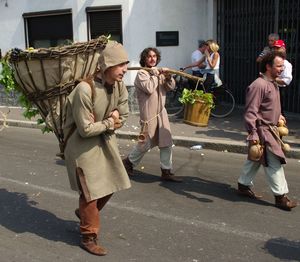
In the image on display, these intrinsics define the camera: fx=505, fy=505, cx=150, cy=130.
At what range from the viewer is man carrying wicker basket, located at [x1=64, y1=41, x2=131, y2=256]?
404 cm

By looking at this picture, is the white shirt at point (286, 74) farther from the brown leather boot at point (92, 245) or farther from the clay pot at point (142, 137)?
the brown leather boot at point (92, 245)

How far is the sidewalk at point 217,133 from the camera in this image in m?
8.46

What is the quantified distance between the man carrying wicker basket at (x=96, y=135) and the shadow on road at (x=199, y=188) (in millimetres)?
1788

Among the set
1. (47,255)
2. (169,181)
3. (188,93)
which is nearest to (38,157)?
(169,181)

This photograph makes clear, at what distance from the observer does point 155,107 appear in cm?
641

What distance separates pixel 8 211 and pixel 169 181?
2.13m

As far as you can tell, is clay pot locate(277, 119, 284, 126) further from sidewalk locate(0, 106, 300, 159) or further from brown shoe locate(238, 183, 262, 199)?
sidewalk locate(0, 106, 300, 159)

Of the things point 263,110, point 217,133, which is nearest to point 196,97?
point 217,133

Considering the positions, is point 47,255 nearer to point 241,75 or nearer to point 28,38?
point 241,75

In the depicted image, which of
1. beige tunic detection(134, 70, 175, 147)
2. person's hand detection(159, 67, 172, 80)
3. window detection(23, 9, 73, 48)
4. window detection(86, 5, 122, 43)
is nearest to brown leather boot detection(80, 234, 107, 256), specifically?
beige tunic detection(134, 70, 175, 147)

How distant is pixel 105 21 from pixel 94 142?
27.9 feet

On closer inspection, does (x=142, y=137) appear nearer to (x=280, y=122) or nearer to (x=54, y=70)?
(x=280, y=122)

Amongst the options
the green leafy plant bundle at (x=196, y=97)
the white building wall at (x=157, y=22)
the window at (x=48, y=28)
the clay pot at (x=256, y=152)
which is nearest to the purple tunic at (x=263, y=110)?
the clay pot at (x=256, y=152)

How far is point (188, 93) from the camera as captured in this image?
9.99 metres
